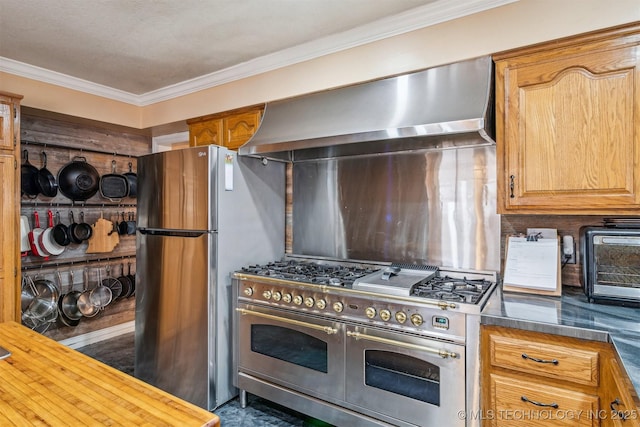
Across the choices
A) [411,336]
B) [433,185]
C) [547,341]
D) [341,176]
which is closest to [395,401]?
[411,336]

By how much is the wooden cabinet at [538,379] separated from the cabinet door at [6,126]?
3.19 meters

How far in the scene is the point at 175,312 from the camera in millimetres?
2557

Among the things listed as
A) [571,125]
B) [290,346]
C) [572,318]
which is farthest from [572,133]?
[290,346]

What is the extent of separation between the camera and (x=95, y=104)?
3.33 meters

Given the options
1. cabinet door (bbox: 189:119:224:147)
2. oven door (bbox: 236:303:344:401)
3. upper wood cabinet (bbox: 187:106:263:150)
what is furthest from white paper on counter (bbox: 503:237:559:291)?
cabinet door (bbox: 189:119:224:147)

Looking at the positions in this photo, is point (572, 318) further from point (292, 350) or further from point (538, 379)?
point (292, 350)

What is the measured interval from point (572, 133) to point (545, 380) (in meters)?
1.13

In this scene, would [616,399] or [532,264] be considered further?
[532,264]

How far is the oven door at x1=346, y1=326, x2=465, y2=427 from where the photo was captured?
172 cm

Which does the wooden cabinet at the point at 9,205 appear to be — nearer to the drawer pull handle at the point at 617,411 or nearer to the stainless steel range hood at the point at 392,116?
the stainless steel range hood at the point at 392,116

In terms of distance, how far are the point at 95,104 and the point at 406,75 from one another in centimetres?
281

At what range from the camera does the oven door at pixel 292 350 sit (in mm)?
2074

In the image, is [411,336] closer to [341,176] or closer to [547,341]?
[547,341]

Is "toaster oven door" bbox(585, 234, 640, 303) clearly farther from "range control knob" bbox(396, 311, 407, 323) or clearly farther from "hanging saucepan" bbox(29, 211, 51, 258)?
"hanging saucepan" bbox(29, 211, 51, 258)
